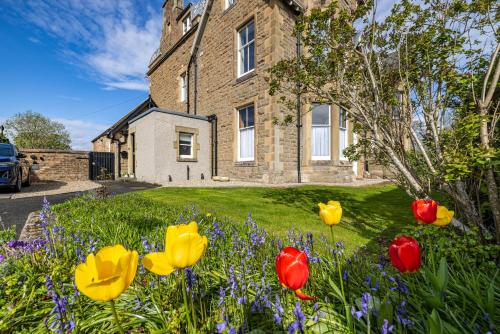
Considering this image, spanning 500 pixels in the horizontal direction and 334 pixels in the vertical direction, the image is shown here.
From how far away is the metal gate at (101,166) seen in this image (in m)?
16.7

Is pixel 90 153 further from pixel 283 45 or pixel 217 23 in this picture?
pixel 283 45

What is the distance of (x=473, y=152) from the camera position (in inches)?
95.6

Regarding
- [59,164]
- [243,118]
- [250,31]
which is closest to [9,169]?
[59,164]

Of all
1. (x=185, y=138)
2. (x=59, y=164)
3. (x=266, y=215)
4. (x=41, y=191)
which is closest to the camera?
(x=266, y=215)

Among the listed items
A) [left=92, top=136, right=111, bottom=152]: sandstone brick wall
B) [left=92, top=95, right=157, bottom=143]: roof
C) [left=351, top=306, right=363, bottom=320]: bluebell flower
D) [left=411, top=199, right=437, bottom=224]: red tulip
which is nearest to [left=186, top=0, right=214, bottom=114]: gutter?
[left=92, top=95, right=157, bottom=143]: roof

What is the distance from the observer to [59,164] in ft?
48.9

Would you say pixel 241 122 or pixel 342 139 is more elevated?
pixel 241 122

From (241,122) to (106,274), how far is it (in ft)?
40.7

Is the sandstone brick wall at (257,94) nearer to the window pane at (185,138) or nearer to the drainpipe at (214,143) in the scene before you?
the drainpipe at (214,143)

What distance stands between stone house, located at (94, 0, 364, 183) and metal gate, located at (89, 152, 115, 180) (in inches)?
97.3

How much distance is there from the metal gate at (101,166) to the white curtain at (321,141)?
565 inches

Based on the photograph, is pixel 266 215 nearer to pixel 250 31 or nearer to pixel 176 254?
pixel 176 254

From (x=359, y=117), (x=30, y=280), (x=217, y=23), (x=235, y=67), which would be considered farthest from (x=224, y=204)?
(x=217, y=23)

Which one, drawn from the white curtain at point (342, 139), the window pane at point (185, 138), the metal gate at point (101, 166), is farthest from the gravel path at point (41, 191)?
the white curtain at point (342, 139)
